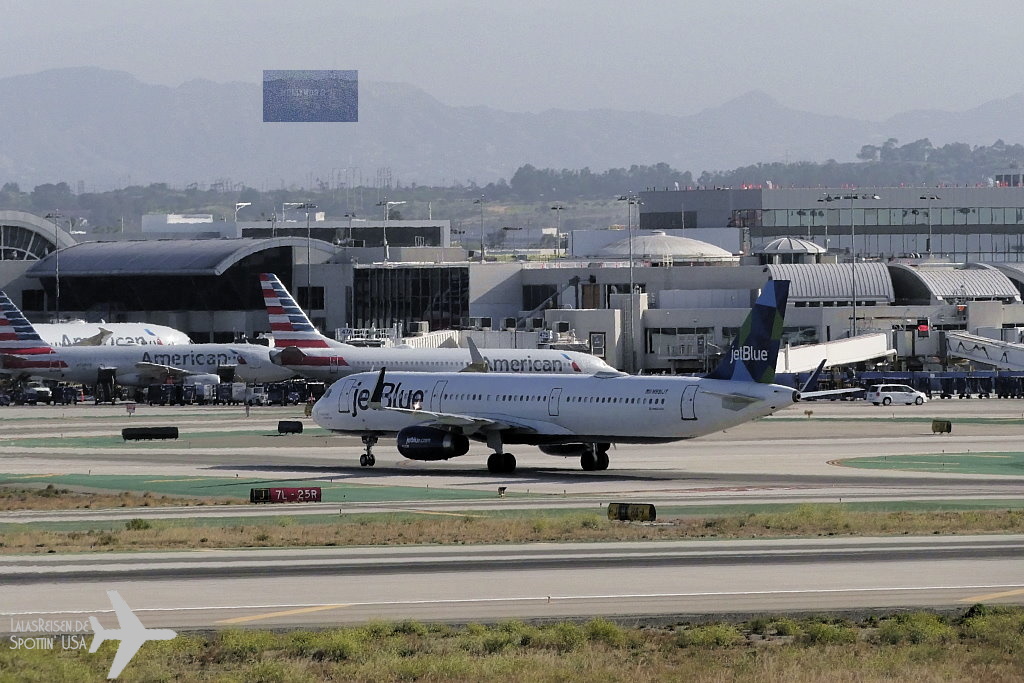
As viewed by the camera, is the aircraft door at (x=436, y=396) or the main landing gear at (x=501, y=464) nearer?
the main landing gear at (x=501, y=464)

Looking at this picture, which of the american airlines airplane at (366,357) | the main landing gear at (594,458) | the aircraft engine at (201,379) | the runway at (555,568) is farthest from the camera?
the aircraft engine at (201,379)

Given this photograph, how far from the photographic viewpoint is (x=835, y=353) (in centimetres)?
13238

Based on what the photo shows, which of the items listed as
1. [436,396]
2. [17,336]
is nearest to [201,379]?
[17,336]

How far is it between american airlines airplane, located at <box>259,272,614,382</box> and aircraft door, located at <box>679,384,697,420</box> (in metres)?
44.1

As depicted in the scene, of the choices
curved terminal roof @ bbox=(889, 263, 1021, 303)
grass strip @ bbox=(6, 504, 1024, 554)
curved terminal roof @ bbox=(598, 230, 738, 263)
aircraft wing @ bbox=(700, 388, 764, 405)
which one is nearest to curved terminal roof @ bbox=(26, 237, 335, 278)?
curved terminal roof @ bbox=(598, 230, 738, 263)

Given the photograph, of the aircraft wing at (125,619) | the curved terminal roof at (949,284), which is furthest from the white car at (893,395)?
the aircraft wing at (125,619)

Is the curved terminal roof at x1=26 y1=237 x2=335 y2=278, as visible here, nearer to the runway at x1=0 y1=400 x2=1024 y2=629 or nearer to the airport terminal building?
the airport terminal building

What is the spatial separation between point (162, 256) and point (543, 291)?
4234 centimetres

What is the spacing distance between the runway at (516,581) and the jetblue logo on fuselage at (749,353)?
21432mm

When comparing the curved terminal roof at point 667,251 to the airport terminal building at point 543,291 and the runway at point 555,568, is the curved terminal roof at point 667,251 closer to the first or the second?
the airport terminal building at point 543,291

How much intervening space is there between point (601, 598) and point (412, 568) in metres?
5.80

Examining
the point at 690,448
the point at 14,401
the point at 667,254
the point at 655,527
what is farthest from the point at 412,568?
the point at 667,254

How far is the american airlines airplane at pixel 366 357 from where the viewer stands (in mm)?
108750

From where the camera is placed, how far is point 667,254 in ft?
583
